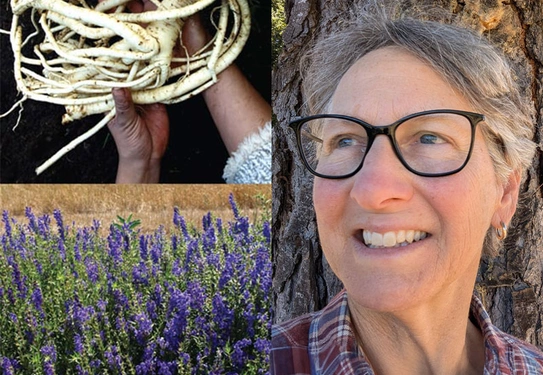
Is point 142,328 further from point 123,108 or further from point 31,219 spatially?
point 123,108

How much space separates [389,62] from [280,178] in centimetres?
47

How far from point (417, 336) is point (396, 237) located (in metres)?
0.23

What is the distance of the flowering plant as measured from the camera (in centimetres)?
123

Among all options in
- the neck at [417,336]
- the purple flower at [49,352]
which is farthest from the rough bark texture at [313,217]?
the purple flower at [49,352]

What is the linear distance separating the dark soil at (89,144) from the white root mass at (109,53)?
0.02 metres

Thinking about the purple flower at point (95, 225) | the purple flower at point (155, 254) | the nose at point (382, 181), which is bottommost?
the purple flower at point (155, 254)

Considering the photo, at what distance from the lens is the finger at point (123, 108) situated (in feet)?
3.96

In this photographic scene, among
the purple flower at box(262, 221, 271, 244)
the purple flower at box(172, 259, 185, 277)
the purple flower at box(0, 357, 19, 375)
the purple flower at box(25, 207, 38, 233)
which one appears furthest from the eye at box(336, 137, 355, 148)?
the purple flower at box(0, 357, 19, 375)

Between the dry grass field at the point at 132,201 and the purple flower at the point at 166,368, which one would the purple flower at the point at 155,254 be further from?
the purple flower at the point at 166,368

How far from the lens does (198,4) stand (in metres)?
1.18

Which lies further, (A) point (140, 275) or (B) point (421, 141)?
(A) point (140, 275)

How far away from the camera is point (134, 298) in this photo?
124 centimetres

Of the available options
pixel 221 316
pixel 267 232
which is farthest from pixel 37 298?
pixel 267 232

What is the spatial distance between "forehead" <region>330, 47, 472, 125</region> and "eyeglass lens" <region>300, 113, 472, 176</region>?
0.07ft
